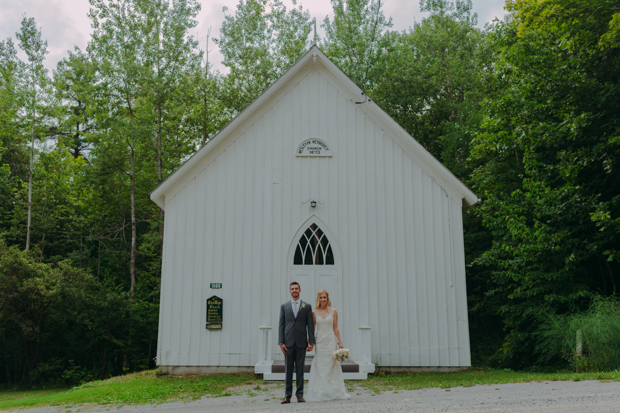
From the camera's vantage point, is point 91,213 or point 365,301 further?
point 91,213

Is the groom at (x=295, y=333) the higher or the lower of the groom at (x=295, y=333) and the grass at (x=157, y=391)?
the higher

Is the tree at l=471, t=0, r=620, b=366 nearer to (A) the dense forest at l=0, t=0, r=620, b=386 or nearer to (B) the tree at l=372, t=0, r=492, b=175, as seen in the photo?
(A) the dense forest at l=0, t=0, r=620, b=386

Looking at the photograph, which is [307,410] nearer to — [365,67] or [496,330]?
[496,330]

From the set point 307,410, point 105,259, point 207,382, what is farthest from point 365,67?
point 307,410

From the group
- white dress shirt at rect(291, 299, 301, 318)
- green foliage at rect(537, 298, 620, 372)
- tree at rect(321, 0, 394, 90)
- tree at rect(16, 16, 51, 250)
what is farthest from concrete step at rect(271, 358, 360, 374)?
tree at rect(321, 0, 394, 90)

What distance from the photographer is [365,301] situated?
1065 cm

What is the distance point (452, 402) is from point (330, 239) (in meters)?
5.22

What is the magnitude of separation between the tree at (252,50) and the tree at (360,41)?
83.2 inches

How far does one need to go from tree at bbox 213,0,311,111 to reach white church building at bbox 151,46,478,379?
1300cm

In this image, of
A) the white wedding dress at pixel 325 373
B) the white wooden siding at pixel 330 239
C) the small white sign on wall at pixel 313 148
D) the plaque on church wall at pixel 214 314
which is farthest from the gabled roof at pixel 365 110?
the white wedding dress at pixel 325 373

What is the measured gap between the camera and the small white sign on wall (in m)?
11.3

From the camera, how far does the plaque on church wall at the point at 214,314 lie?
34.4ft

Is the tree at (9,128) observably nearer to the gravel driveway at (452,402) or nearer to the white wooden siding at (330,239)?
the white wooden siding at (330,239)

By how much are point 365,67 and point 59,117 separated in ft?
47.3
